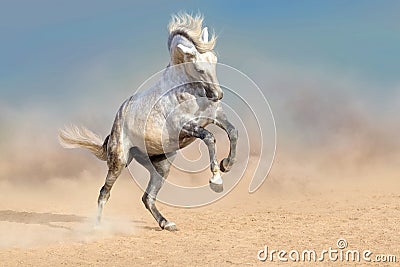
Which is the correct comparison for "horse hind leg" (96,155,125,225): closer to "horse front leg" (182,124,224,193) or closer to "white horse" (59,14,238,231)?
"white horse" (59,14,238,231)

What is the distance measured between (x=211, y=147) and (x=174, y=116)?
0.99 m

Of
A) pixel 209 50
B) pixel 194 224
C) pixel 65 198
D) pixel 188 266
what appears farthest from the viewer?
pixel 65 198

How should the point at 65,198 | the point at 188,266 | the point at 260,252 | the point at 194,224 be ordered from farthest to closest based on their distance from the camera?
the point at 65,198 < the point at 194,224 < the point at 260,252 < the point at 188,266

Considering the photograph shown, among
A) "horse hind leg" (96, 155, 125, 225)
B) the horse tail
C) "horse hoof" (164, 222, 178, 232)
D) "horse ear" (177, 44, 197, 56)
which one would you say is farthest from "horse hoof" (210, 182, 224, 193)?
the horse tail

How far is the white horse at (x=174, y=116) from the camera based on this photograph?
8523mm

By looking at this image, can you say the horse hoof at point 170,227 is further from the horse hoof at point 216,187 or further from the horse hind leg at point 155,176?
the horse hoof at point 216,187

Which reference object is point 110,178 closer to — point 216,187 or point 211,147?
point 211,147

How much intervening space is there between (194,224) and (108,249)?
9.01 feet

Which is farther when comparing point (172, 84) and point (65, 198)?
point (65, 198)

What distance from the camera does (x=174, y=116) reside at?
886cm

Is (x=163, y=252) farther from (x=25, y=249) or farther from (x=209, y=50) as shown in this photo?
(x=209, y=50)

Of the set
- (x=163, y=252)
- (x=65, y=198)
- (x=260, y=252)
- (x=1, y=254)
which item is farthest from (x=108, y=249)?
(x=65, y=198)

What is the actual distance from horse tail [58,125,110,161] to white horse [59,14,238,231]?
0.68 meters

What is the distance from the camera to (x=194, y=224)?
10.3m
